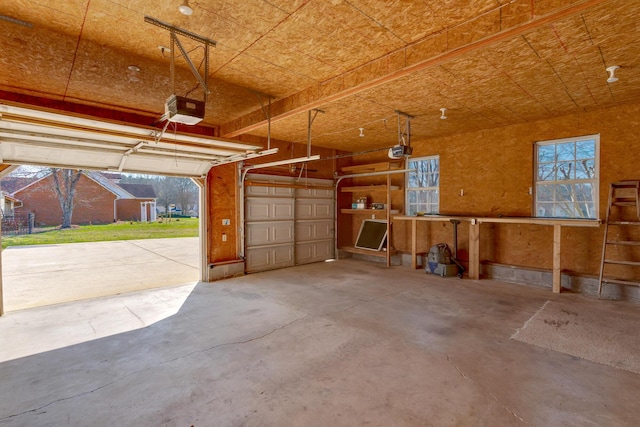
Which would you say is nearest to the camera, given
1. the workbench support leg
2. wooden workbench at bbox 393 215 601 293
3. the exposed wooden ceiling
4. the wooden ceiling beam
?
the wooden ceiling beam

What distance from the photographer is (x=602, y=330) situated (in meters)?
3.70

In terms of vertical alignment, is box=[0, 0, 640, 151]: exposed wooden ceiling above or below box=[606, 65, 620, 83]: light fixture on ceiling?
above

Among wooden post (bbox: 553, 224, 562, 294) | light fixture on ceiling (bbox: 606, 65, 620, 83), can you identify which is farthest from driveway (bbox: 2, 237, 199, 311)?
light fixture on ceiling (bbox: 606, 65, 620, 83)

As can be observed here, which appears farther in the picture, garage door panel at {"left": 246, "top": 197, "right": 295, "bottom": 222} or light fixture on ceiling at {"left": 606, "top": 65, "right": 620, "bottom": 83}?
garage door panel at {"left": 246, "top": 197, "right": 295, "bottom": 222}

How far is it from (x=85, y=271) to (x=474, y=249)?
9116 mm

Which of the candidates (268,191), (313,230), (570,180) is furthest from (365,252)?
(570,180)

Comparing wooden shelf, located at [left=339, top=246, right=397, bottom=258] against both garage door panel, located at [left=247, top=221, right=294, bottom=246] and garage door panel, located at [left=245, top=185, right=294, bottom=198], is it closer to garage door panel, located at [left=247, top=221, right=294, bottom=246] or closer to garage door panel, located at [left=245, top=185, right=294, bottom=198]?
garage door panel, located at [left=247, top=221, right=294, bottom=246]

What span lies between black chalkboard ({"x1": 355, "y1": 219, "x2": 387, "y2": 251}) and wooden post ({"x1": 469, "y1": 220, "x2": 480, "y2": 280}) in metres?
2.37

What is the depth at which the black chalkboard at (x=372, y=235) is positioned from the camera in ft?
27.3

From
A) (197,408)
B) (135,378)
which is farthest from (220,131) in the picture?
(197,408)

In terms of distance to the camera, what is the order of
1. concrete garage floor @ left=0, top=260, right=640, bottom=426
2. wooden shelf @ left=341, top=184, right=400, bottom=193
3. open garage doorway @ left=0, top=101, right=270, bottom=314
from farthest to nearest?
1. wooden shelf @ left=341, top=184, right=400, bottom=193
2. open garage doorway @ left=0, top=101, right=270, bottom=314
3. concrete garage floor @ left=0, top=260, right=640, bottom=426

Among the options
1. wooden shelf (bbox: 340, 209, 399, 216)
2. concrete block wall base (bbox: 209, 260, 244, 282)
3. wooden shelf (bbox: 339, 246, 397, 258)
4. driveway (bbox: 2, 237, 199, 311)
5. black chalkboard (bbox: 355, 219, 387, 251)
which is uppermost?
wooden shelf (bbox: 340, 209, 399, 216)

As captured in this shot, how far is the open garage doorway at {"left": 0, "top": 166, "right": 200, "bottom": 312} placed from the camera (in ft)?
19.5

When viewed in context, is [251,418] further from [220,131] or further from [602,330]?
[220,131]
